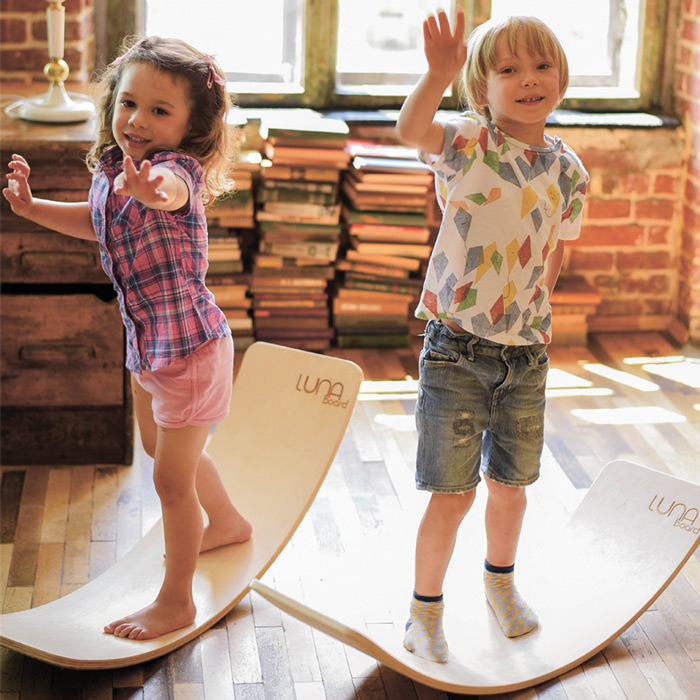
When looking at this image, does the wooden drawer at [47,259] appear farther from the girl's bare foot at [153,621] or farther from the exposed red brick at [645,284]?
the exposed red brick at [645,284]

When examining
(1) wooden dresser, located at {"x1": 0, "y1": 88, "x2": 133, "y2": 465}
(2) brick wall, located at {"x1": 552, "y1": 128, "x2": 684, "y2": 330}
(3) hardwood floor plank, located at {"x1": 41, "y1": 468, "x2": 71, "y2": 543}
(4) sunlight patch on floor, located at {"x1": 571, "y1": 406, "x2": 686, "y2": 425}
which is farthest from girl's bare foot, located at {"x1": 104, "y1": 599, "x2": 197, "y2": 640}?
(2) brick wall, located at {"x1": 552, "y1": 128, "x2": 684, "y2": 330}

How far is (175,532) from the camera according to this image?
1760 millimetres

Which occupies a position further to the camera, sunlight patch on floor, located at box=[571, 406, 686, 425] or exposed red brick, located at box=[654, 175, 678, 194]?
exposed red brick, located at box=[654, 175, 678, 194]

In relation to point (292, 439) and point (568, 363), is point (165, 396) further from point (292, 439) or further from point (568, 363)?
point (568, 363)

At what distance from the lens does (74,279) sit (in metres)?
2.41

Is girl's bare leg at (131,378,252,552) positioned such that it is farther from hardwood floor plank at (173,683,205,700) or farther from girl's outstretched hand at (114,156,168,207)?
girl's outstretched hand at (114,156,168,207)

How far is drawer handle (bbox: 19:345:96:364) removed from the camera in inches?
95.8

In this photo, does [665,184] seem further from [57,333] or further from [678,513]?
[57,333]

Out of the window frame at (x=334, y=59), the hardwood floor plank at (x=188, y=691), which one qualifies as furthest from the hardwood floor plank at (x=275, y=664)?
the window frame at (x=334, y=59)

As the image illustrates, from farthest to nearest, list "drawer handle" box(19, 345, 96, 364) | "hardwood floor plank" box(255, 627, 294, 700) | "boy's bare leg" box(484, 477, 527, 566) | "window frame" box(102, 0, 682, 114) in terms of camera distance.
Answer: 1. "window frame" box(102, 0, 682, 114)
2. "drawer handle" box(19, 345, 96, 364)
3. "boy's bare leg" box(484, 477, 527, 566)
4. "hardwood floor plank" box(255, 627, 294, 700)

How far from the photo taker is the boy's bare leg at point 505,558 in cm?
183

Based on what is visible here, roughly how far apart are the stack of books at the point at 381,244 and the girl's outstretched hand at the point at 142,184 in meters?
1.67

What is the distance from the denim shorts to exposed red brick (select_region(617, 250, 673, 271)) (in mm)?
1855

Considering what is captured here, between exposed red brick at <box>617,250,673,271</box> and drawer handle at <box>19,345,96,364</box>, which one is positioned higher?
exposed red brick at <box>617,250,673,271</box>
